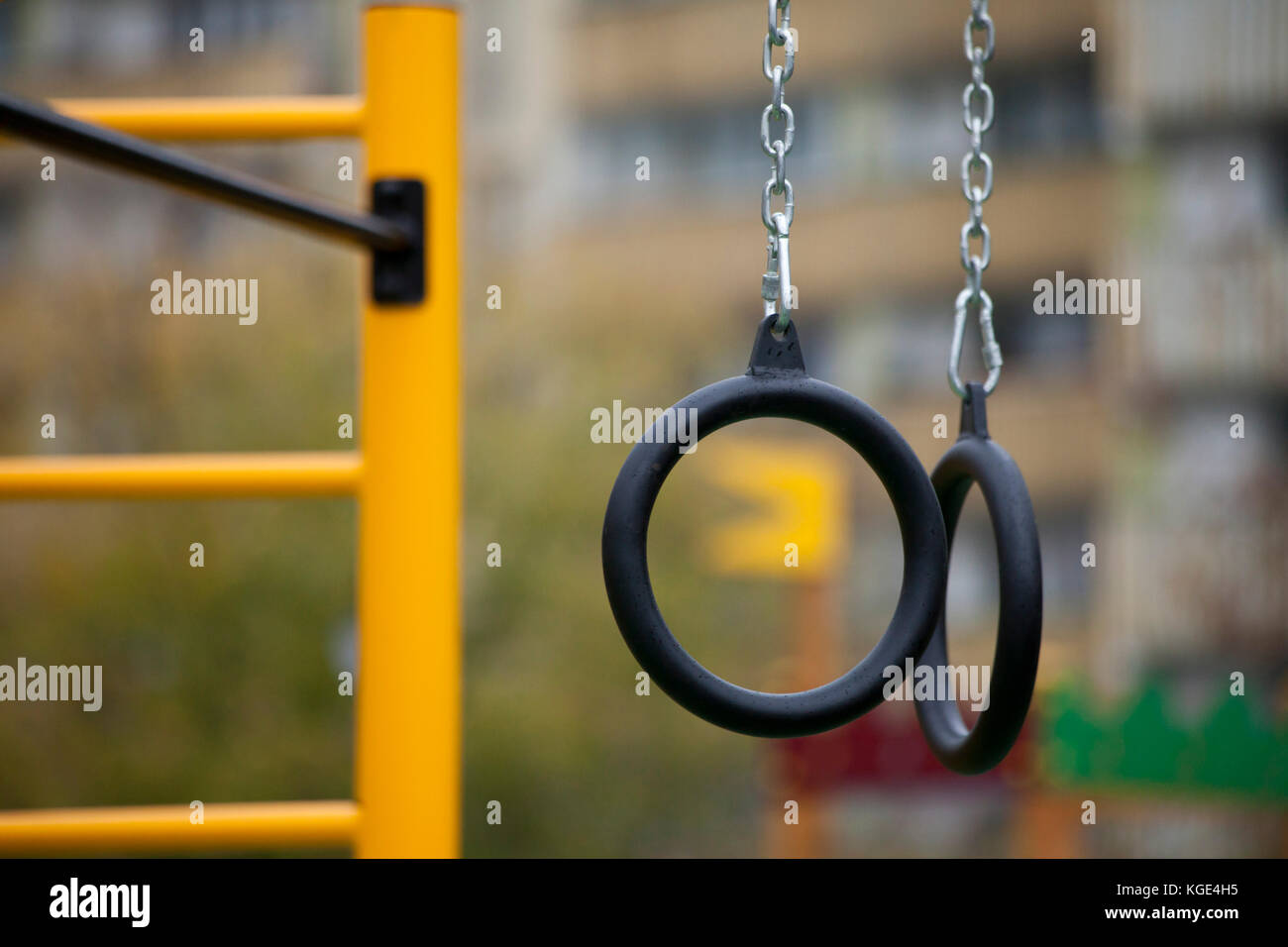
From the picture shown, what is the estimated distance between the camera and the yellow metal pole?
1.72m

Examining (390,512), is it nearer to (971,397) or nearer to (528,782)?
(971,397)

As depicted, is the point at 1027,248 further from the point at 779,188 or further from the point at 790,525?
the point at 779,188

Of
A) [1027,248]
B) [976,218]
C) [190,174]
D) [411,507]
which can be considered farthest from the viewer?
[1027,248]

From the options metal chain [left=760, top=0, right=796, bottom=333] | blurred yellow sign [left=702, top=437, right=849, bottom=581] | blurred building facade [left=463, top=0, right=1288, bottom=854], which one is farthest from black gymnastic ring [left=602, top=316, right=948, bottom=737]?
blurred building facade [left=463, top=0, right=1288, bottom=854]

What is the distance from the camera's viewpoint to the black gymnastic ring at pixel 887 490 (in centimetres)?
129

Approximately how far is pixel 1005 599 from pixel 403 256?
2.66 feet

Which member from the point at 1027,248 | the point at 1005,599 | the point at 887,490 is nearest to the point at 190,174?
the point at 887,490

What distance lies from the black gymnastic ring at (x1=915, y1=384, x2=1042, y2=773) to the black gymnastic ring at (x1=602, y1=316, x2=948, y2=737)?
0.07m

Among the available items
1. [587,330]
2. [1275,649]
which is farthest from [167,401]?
[1275,649]

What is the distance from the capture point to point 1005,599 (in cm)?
137

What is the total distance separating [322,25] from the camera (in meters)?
21.8

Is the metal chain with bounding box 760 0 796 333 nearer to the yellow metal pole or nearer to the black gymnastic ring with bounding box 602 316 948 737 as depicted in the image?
the black gymnastic ring with bounding box 602 316 948 737

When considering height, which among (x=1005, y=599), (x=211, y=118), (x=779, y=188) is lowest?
(x=1005, y=599)

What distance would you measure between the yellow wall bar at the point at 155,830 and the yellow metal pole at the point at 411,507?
13cm
